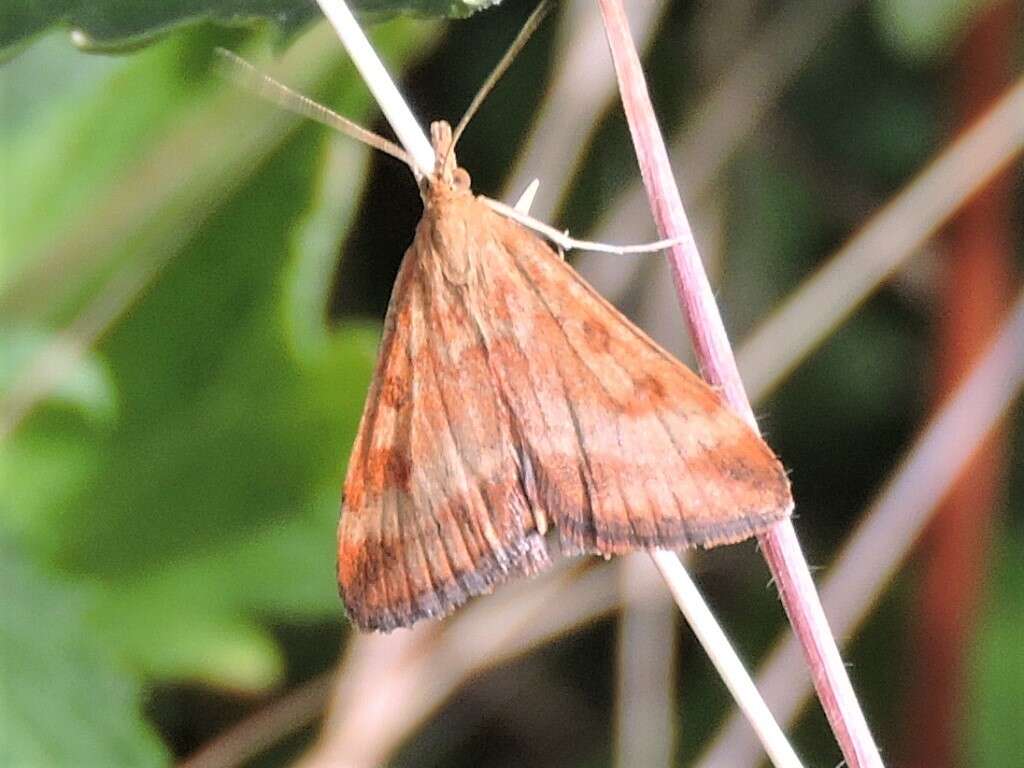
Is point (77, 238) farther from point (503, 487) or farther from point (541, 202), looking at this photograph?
point (503, 487)

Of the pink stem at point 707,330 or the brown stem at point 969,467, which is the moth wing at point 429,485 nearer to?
the pink stem at point 707,330

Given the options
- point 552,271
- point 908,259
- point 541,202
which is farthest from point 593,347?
point 908,259

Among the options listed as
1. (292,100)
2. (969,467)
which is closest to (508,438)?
(292,100)

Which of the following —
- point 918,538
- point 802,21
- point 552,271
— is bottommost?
point 918,538

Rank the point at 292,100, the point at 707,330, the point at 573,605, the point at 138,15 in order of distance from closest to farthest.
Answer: the point at 707,330
the point at 138,15
the point at 292,100
the point at 573,605

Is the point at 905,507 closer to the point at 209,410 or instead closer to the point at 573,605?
the point at 573,605

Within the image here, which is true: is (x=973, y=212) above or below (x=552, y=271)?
below

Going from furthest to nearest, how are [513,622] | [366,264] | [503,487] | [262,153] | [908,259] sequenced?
[366,264]
[908,259]
[513,622]
[262,153]
[503,487]
